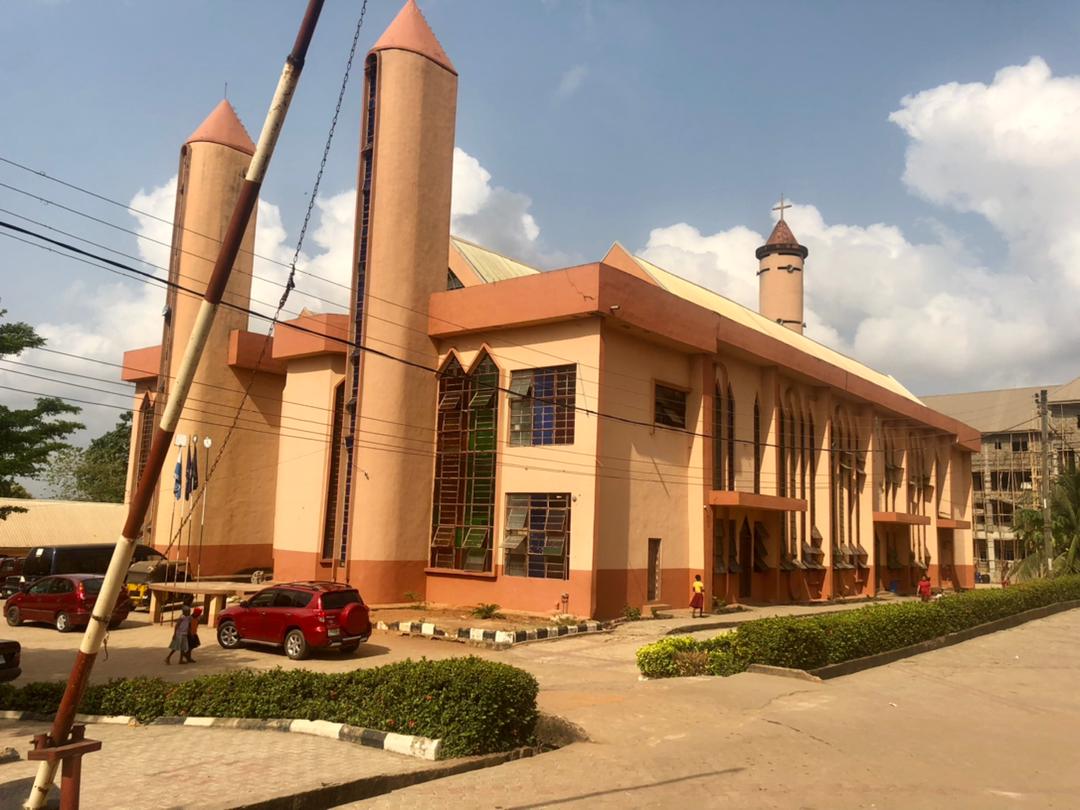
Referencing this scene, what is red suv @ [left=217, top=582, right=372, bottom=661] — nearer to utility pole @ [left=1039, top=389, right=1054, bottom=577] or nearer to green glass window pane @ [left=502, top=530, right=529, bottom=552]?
green glass window pane @ [left=502, top=530, right=529, bottom=552]

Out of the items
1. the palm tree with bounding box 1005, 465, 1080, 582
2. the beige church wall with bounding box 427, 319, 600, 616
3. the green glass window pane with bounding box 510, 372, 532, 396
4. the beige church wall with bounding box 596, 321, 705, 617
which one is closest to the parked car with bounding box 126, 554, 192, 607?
the beige church wall with bounding box 427, 319, 600, 616

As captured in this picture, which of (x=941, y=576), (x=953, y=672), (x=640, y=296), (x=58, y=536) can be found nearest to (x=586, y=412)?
(x=640, y=296)

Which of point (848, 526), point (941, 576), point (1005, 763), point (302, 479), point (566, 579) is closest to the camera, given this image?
point (1005, 763)

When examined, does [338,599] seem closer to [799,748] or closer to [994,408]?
[799,748]

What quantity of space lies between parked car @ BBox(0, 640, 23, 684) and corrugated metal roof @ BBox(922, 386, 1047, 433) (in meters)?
68.6

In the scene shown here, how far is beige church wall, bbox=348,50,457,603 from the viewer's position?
83.4ft

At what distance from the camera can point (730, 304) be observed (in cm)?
3956

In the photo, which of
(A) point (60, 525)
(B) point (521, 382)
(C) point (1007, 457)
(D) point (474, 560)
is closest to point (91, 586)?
(D) point (474, 560)

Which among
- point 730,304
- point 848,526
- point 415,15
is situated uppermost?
point 415,15

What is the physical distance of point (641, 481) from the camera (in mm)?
25203

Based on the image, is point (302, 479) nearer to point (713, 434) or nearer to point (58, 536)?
point (713, 434)

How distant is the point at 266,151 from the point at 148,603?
24.9 m

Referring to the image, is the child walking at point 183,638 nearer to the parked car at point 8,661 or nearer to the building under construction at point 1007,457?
the parked car at point 8,661

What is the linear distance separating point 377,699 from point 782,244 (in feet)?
169
